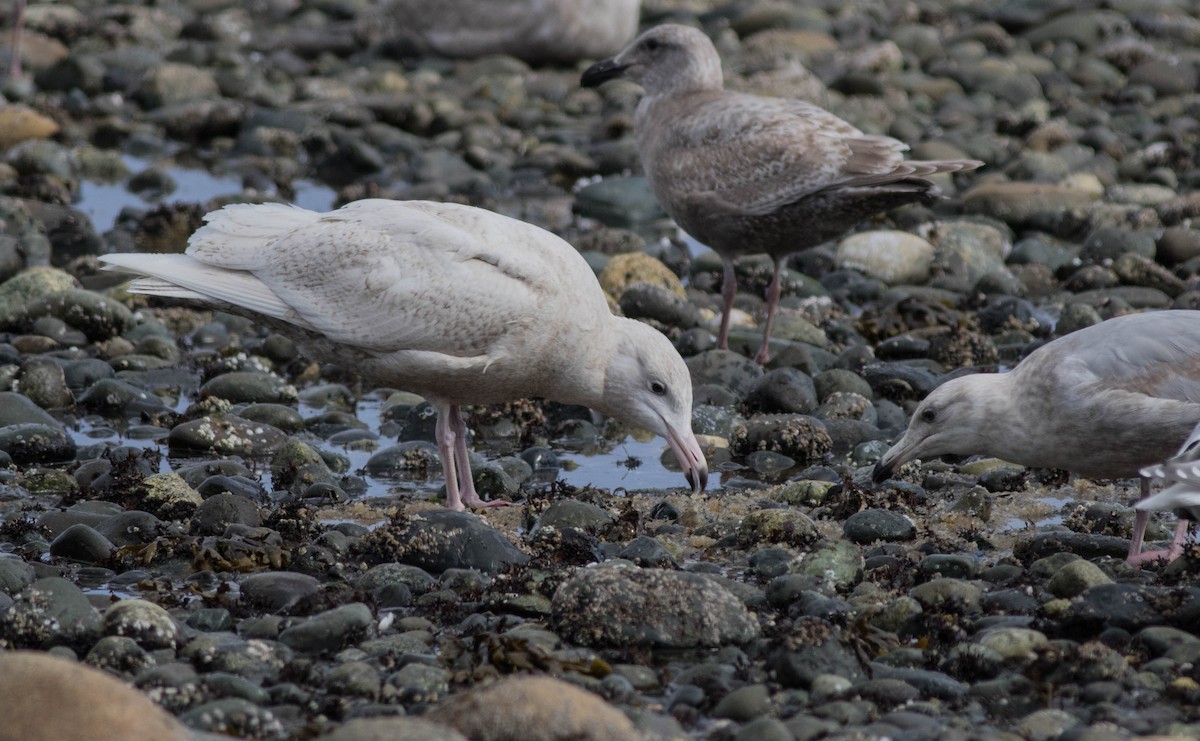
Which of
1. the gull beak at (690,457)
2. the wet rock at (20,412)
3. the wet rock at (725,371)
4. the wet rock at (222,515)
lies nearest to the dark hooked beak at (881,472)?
the gull beak at (690,457)

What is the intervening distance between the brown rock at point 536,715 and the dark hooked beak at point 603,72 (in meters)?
7.26

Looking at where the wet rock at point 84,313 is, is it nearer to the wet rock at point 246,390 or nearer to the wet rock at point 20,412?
the wet rock at point 246,390

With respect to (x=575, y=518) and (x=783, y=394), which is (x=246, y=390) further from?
(x=783, y=394)

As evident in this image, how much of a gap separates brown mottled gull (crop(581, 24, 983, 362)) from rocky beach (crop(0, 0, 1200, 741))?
22.5 inches

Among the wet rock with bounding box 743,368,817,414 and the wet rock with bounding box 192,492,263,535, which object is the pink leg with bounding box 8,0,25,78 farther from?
the wet rock with bounding box 192,492,263,535

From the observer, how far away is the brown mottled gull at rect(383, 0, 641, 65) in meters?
16.9

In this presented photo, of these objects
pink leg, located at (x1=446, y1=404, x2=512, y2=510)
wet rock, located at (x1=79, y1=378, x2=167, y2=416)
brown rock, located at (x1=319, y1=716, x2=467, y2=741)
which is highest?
brown rock, located at (x1=319, y1=716, x2=467, y2=741)

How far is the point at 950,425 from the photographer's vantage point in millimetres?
6238

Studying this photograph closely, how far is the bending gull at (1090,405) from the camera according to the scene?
19.0 ft

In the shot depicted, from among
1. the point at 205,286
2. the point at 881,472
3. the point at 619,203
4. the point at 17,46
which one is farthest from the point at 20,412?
the point at 17,46

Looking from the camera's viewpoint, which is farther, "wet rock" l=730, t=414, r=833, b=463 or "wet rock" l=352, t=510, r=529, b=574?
"wet rock" l=730, t=414, r=833, b=463

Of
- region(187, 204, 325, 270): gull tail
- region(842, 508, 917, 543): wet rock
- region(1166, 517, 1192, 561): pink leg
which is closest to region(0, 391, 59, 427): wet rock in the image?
region(187, 204, 325, 270): gull tail

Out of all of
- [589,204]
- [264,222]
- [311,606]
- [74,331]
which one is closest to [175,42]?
[589,204]

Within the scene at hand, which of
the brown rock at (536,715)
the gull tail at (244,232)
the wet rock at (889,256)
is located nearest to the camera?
the brown rock at (536,715)
